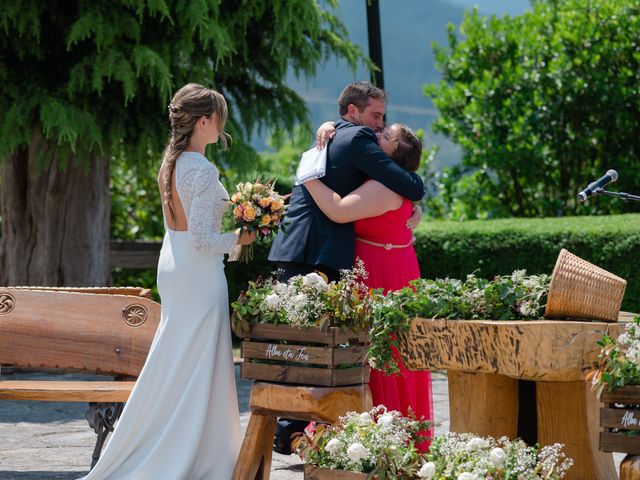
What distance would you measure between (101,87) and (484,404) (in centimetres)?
499

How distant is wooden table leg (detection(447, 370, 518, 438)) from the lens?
474 cm

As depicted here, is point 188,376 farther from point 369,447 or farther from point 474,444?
point 474,444

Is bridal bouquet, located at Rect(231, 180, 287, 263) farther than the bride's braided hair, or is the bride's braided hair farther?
the bride's braided hair

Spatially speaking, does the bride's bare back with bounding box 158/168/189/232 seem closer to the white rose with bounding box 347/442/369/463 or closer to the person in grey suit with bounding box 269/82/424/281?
the person in grey suit with bounding box 269/82/424/281

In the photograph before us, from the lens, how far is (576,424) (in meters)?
4.72

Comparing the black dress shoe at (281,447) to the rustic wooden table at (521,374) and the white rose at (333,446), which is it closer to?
the rustic wooden table at (521,374)

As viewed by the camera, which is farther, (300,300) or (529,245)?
(529,245)

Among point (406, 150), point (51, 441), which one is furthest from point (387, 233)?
point (51, 441)

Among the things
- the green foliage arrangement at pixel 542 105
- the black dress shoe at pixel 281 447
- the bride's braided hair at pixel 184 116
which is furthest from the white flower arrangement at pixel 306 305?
the green foliage arrangement at pixel 542 105

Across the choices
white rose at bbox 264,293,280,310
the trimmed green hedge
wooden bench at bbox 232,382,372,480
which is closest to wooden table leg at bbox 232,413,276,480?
wooden bench at bbox 232,382,372,480

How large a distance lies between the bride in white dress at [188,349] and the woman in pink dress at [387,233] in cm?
79

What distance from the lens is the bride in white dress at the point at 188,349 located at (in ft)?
16.3

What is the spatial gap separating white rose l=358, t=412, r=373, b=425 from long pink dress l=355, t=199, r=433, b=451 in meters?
1.22

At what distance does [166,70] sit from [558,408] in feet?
16.7
